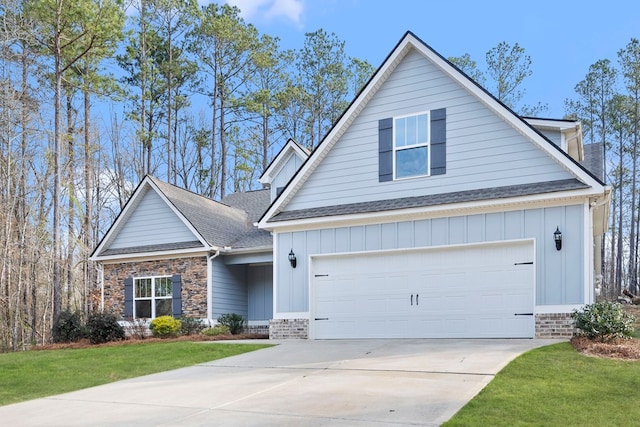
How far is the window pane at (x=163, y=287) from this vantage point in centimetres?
1903

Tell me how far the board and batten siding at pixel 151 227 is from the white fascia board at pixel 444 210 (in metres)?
5.07

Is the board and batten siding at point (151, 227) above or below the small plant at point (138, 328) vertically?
above

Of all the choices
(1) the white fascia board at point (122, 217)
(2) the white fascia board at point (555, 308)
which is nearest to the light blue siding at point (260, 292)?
(1) the white fascia board at point (122, 217)

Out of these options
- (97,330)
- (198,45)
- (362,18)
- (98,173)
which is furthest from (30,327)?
(362,18)

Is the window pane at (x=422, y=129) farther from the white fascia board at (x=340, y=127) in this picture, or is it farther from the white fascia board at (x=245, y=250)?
the white fascia board at (x=245, y=250)

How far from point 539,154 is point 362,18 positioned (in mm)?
14659

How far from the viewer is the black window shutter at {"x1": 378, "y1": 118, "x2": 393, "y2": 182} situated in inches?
565

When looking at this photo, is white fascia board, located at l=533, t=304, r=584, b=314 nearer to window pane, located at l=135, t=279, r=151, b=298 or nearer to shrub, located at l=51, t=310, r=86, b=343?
window pane, located at l=135, t=279, r=151, b=298

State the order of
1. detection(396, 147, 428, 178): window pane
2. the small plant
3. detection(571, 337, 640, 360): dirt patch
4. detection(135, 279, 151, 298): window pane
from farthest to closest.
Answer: detection(135, 279, 151, 298): window pane
the small plant
detection(396, 147, 428, 178): window pane
detection(571, 337, 640, 360): dirt patch

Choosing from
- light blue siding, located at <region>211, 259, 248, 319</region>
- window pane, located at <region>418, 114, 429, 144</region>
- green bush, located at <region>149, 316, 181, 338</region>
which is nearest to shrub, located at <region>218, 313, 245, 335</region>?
light blue siding, located at <region>211, 259, 248, 319</region>

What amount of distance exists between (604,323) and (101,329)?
502 inches

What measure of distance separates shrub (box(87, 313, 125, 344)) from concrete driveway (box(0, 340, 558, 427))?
683cm

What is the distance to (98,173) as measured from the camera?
30141mm

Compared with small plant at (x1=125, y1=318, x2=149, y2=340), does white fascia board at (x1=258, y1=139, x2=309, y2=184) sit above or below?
above
